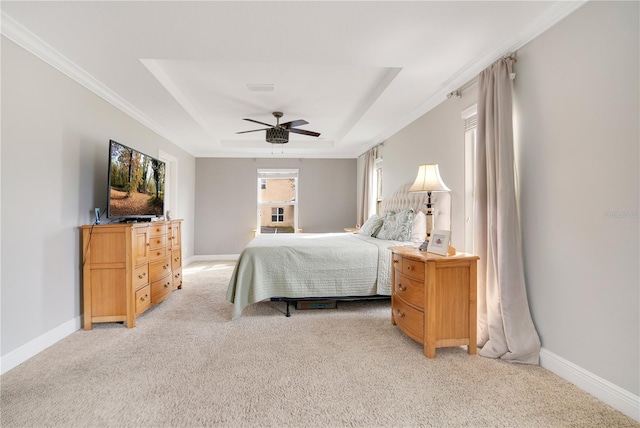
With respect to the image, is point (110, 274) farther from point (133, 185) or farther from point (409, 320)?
point (409, 320)

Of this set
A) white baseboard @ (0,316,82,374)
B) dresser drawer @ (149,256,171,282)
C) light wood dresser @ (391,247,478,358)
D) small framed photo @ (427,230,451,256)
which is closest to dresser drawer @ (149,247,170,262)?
dresser drawer @ (149,256,171,282)

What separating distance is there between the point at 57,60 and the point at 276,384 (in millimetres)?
3068

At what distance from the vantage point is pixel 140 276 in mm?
2932

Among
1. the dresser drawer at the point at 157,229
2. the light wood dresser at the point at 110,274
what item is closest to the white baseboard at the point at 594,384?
the light wood dresser at the point at 110,274

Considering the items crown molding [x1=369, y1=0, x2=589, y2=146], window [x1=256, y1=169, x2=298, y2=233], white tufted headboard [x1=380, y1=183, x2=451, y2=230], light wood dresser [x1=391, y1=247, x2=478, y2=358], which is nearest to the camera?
crown molding [x1=369, y1=0, x2=589, y2=146]

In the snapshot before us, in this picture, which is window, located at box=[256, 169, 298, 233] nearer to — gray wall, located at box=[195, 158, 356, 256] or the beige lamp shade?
gray wall, located at box=[195, 158, 356, 256]

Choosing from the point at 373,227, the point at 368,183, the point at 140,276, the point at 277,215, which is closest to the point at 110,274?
the point at 140,276

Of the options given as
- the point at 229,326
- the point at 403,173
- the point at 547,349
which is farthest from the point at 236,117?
the point at 547,349

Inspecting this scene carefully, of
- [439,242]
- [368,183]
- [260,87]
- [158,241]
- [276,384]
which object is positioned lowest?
[276,384]

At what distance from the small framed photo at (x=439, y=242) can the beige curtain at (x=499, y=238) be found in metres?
0.31

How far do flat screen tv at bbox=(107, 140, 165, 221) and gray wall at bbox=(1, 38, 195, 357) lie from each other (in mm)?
274

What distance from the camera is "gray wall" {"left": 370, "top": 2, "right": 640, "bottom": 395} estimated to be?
1535 mm

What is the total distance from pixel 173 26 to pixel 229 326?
2.51 metres

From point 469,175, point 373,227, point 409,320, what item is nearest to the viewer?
point 409,320
